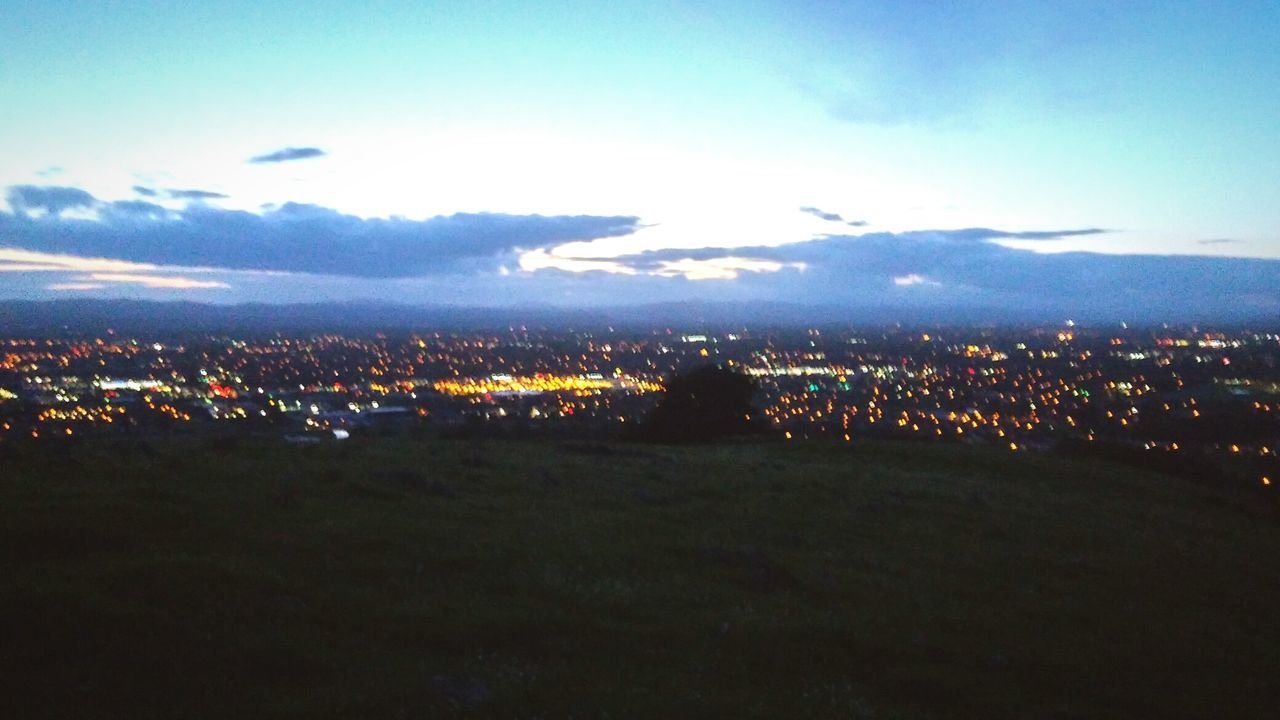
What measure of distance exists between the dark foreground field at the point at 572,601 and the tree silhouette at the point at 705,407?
1079 inches

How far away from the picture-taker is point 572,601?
1372cm

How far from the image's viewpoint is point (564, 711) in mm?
9469

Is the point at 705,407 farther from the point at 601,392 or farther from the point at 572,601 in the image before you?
the point at 601,392

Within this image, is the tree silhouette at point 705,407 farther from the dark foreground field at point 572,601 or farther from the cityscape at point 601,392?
the dark foreground field at point 572,601

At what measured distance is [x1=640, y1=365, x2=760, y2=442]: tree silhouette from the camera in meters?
54.3

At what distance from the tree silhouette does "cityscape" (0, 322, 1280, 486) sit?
284 cm

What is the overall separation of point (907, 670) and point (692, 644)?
9.75 ft

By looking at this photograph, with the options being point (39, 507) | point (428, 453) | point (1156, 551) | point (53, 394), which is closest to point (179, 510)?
point (39, 507)

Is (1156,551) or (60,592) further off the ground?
(60,592)

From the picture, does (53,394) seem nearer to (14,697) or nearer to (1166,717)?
(14,697)

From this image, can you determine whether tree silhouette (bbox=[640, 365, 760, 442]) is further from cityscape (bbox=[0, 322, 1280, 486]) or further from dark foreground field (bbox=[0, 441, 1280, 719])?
dark foreground field (bbox=[0, 441, 1280, 719])

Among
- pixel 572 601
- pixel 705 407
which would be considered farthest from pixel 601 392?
pixel 572 601

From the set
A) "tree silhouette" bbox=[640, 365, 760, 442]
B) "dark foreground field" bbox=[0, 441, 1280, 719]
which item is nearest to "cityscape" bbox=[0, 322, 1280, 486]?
"tree silhouette" bbox=[640, 365, 760, 442]

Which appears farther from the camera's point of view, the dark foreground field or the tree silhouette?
the tree silhouette
